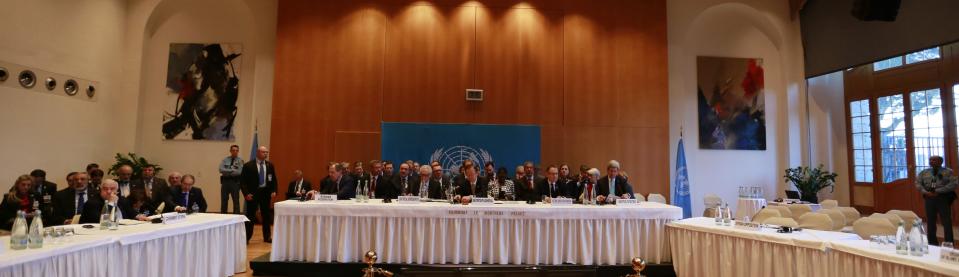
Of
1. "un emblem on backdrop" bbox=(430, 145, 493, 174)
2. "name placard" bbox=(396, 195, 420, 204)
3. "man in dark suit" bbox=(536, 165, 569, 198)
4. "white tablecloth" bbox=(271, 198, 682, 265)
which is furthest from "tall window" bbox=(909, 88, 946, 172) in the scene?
"name placard" bbox=(396, 195, 420, 204)

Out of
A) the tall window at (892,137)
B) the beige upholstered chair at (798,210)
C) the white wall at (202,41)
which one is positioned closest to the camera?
the beige upholstered chair at (798,210)

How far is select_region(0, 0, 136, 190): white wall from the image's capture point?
8.16 metres

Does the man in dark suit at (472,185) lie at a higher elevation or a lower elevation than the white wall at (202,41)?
lower

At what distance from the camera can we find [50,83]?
8734mm

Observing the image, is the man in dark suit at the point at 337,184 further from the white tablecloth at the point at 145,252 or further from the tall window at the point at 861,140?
the tall window at the point at 861,140

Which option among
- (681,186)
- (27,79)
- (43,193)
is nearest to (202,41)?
(27,79)

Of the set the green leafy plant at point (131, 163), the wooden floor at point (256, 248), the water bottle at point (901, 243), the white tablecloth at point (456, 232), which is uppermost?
the green leafy plant at point (131, 163)

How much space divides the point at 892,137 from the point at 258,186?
11.5 metres

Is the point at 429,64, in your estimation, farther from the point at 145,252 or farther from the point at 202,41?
the point at 145,252

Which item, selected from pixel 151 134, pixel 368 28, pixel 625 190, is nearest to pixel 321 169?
pixel 368 28

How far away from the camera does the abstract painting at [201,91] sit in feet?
34.0

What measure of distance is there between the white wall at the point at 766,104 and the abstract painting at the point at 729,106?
0.15 meters

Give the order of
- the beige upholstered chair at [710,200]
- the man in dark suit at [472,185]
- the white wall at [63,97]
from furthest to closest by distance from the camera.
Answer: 1. the beige upholstered chair at [710,200]
2. the white wall at [63,97]
3. the man in dark suit at [472,185]

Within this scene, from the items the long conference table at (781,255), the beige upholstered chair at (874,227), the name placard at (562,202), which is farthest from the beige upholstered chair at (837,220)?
the name placard at (562,202)
